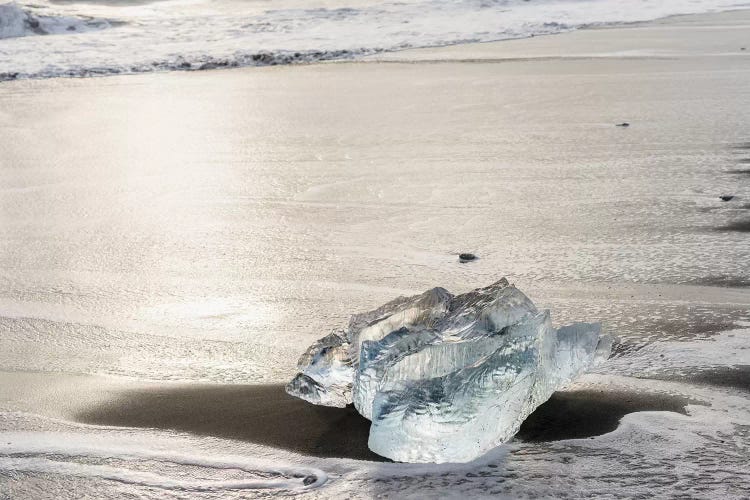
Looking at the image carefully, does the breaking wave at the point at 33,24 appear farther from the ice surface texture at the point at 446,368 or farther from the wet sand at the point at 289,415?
the ice surface texture at the point at 446,368

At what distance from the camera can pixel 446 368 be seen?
1997 mm

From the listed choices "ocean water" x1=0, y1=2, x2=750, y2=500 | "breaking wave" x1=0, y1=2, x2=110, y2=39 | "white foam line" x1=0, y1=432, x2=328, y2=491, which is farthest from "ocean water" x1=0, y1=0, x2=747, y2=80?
"white foam line" x1=0, y1=432, x2=328, y2=491

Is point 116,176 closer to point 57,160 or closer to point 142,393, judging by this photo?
point 57,160

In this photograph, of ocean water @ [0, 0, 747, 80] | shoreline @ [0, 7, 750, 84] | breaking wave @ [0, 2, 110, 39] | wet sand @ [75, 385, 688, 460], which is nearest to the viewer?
wet sand @ [75, 385, 688, 460]

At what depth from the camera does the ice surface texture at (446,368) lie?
1.93 metres

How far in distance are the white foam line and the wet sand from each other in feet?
0.30

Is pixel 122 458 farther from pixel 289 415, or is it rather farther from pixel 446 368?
pixel 446 368

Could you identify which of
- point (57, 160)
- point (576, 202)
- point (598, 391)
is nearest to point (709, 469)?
point (598, 391)

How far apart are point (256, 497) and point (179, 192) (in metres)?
2.89

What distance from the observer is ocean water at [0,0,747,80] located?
11.4m

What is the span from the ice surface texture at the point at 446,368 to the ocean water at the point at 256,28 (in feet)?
29.5

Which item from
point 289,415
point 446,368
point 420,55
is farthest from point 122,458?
point 420,55

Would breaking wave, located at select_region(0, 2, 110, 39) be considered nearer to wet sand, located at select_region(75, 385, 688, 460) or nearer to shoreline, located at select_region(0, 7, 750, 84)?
shoreline, located at select_region(0, 7, 750, 84)

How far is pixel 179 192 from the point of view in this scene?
14.8 feet
